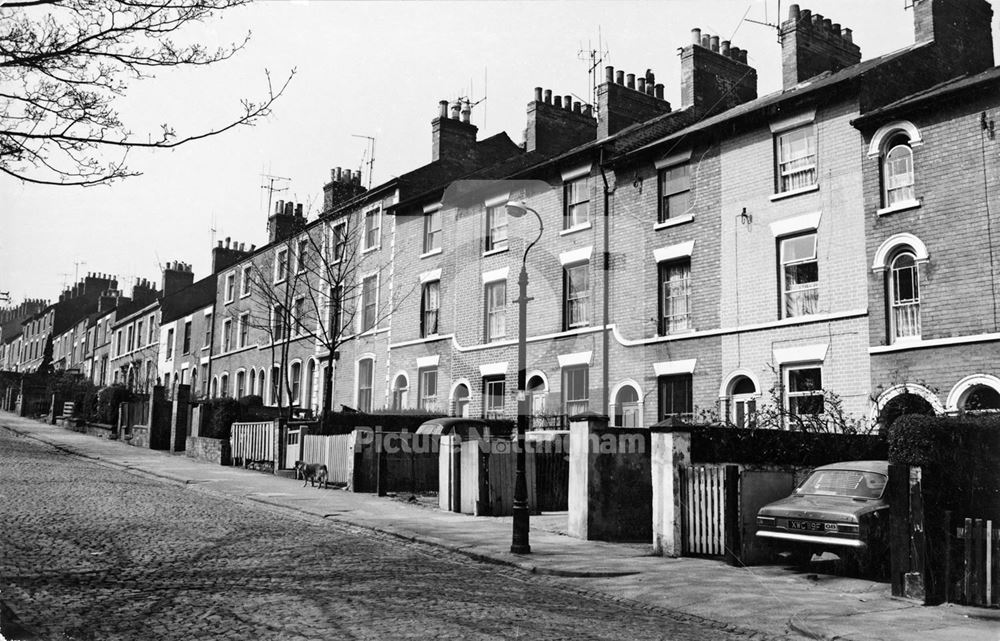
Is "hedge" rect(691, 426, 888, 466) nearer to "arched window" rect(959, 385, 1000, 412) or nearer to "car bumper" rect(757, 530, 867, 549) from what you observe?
"car bumper" rect(757, 530, 867, 549)

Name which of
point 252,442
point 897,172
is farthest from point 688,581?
point 252,442

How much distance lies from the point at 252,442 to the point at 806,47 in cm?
1986

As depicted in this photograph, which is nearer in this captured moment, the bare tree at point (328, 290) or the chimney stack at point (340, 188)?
the bare tree at point (328, 290)

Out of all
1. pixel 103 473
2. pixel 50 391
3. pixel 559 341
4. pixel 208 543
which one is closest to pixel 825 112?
pixel 559 341

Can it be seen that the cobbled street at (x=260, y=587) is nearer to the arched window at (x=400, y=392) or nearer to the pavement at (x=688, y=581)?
the pavement at (x=688, y=581)

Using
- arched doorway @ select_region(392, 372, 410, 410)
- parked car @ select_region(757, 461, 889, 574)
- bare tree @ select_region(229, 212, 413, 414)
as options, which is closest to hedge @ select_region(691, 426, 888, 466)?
parked car @ select_region(757, 461, 889, 574)

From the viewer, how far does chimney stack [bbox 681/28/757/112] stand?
25906 mm

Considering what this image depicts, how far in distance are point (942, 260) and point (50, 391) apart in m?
50.7

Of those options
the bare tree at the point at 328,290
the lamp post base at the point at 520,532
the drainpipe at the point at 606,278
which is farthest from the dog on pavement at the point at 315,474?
the lamp post base at the point at 520,532

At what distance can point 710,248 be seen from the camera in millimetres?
21734

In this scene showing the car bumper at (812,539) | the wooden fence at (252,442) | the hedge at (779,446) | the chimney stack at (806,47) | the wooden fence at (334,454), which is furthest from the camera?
the wooden fence at (252,442)

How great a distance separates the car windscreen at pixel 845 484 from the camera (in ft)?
37.8

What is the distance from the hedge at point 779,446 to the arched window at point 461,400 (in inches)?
588

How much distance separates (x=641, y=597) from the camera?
9984 mm
